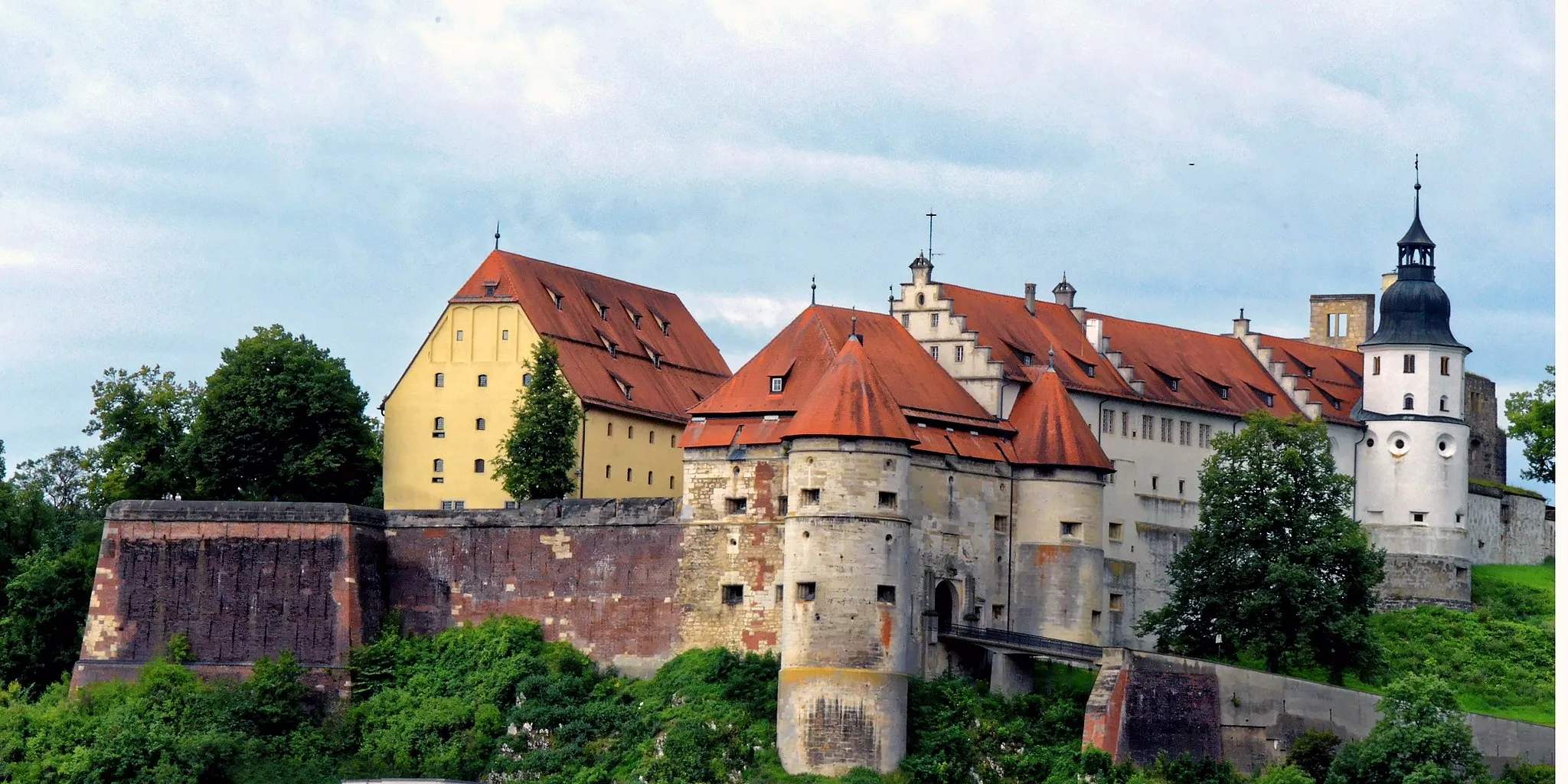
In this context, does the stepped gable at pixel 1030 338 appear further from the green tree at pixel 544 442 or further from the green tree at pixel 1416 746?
the green tree at pixel 1416 746

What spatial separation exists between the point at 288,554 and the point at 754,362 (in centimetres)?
1329

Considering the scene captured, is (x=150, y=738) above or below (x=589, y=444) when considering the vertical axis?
below

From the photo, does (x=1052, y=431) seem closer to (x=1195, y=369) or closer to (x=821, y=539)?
(x=821, y=539)

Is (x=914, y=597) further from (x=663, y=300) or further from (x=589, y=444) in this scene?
(x=663, y=300)

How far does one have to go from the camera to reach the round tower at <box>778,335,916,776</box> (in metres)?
76.9

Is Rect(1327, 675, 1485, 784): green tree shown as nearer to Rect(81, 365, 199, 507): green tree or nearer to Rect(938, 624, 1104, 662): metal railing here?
Rect(938, 624, 1104, 662): metal railing

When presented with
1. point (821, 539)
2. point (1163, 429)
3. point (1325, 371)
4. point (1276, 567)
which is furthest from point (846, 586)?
point (1325, 371)

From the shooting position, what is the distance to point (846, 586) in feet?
256

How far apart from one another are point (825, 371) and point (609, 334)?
46.8 ft

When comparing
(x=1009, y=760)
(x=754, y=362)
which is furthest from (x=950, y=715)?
(x=754, y=362)

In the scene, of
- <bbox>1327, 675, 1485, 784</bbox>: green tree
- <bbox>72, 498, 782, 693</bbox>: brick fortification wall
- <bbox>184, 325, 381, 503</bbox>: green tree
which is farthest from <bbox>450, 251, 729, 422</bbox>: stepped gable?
<bbox>1327, 675, 1485, 784</bbox>: green tree

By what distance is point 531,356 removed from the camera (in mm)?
91562

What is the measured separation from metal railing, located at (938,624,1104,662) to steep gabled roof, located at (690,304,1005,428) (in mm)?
5596

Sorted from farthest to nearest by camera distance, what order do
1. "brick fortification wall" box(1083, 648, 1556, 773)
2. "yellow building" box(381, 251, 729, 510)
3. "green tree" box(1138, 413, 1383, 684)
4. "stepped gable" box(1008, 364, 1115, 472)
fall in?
1. "yellow building" box(381, 251, 729, 510)
2. "stepped gable" box(1008, 364, 1115, 472)
3. "green tree" box(1138, 413, 1383, 684)
4. "brick fortification wall" box(1083, 648, 1556, 773)
